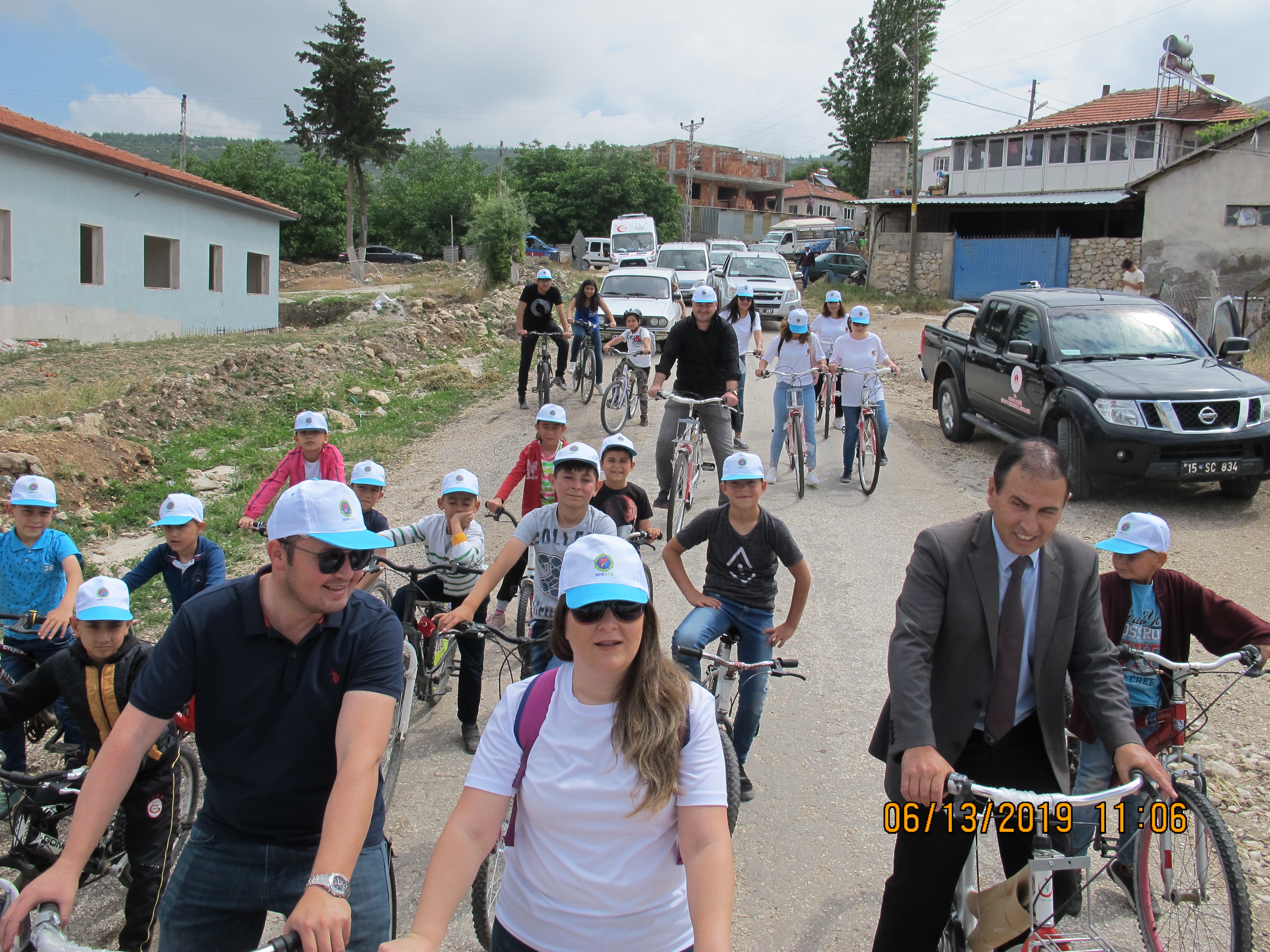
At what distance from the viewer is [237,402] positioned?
14258 millimetres

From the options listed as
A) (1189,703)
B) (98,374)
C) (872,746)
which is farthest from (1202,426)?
(98,374)

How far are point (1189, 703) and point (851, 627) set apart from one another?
227cm

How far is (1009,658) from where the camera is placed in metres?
2.94

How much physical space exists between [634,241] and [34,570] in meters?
33.9

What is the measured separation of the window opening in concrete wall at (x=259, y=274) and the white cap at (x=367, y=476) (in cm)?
2584

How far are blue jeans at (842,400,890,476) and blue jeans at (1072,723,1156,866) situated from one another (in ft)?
21.5

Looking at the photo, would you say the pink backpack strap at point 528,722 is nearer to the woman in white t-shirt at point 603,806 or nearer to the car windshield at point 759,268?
the woman in white t-shirt at point 603,806

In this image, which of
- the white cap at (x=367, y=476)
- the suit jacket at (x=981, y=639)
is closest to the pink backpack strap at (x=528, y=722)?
the suit jacket at (x=981, y=639)

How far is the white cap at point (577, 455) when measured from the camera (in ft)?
16.3

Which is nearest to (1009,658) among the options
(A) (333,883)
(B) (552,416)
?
(A) (333,883)

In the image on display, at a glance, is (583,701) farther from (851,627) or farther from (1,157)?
(1,157)

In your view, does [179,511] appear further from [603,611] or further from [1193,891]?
[1193,891]

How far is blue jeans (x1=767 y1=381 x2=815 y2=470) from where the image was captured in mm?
10711

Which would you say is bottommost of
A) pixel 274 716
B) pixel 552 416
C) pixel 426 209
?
pixel 274 716
